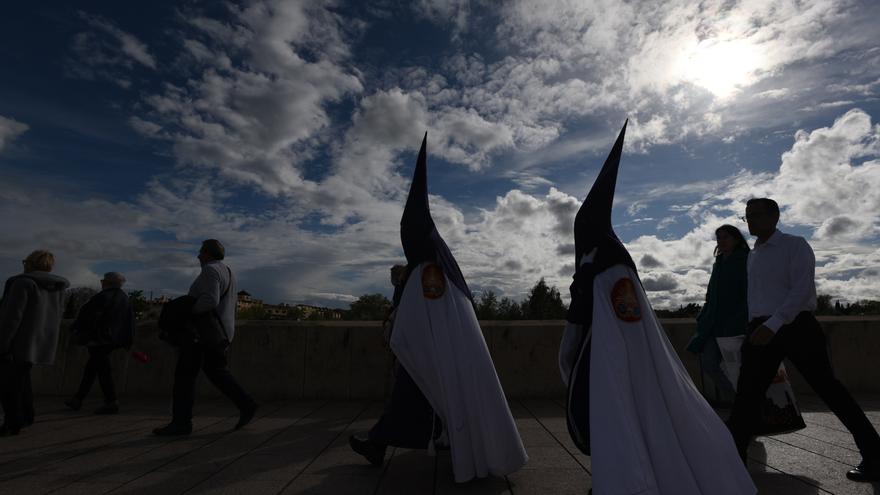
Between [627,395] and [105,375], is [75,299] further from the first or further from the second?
[627,395]

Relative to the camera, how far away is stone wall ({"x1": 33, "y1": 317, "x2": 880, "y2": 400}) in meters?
7.55

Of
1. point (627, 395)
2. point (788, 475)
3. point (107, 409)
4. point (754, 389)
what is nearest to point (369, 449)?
point (627, 395)

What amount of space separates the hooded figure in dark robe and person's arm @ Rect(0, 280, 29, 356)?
3827mm

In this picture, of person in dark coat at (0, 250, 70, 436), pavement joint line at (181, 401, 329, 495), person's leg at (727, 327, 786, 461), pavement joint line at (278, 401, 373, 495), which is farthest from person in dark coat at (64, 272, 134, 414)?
person's leg at (727, 327, 786, 461)

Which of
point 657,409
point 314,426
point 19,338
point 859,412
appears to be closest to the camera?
point 657,409

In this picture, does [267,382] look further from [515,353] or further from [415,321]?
[415,321]

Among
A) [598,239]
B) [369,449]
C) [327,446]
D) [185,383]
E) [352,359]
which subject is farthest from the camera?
[352,359]

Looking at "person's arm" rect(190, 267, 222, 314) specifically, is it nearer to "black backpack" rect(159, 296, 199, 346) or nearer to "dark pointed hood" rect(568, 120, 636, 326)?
"black backpack" rect(159, 296, 199, 346)

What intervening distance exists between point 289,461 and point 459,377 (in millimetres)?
1603

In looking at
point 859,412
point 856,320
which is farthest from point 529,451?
point 856,320

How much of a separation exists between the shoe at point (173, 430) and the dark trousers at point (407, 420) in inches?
91.5

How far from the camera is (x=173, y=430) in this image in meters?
5.23

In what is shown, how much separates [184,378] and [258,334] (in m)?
2.31

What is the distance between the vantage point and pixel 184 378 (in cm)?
535
